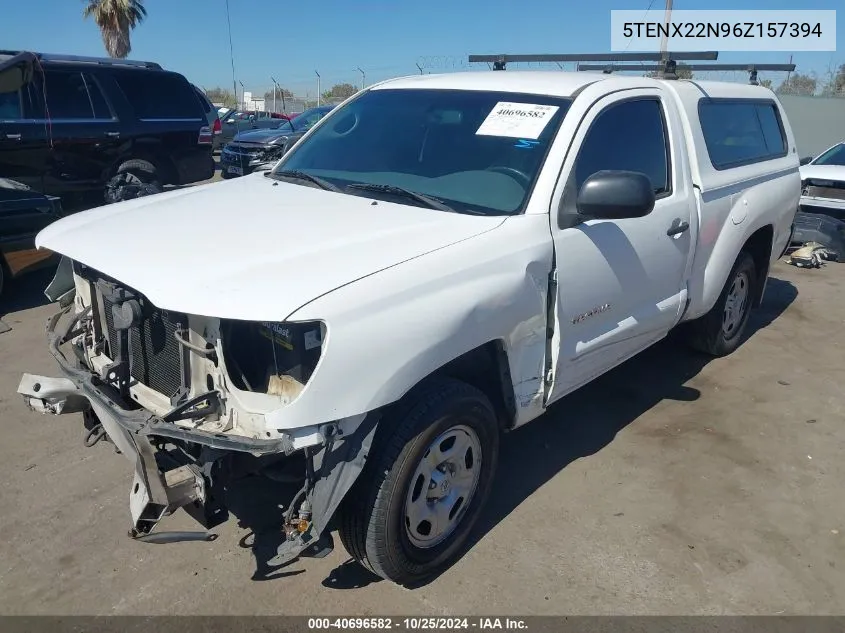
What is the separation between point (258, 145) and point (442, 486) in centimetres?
1180

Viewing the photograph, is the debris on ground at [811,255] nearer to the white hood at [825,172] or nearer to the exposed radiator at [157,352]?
the white hood at [825,172]

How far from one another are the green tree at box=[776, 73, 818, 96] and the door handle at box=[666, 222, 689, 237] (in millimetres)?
22307

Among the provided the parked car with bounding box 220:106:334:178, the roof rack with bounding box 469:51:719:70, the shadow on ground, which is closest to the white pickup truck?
the shadow on ground

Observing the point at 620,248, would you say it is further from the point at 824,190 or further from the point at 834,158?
the point at 834,158

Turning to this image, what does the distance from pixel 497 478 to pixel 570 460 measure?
0.48 meters

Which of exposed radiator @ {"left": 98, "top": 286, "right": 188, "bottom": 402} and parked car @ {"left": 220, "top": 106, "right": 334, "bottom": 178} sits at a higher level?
parked car @ {"left": 220, "top": 106, "right": 334, "bottom": 178}

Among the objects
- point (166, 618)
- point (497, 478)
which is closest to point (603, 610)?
point (497, 478)

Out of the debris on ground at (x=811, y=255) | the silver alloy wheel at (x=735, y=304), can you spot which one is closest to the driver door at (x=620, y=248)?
the silver alloy wheel at (x=735, y=304)

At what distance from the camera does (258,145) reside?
44.2 ft

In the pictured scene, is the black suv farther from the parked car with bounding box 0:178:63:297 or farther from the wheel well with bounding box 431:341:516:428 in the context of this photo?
the wheel well with bounding box 431:341:516:428

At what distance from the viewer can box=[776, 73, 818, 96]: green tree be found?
78.8ft

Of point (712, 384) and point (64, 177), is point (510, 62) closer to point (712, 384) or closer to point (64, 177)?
point (712, 384)

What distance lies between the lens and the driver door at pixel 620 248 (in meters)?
3.16

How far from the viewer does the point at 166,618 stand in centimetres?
268
